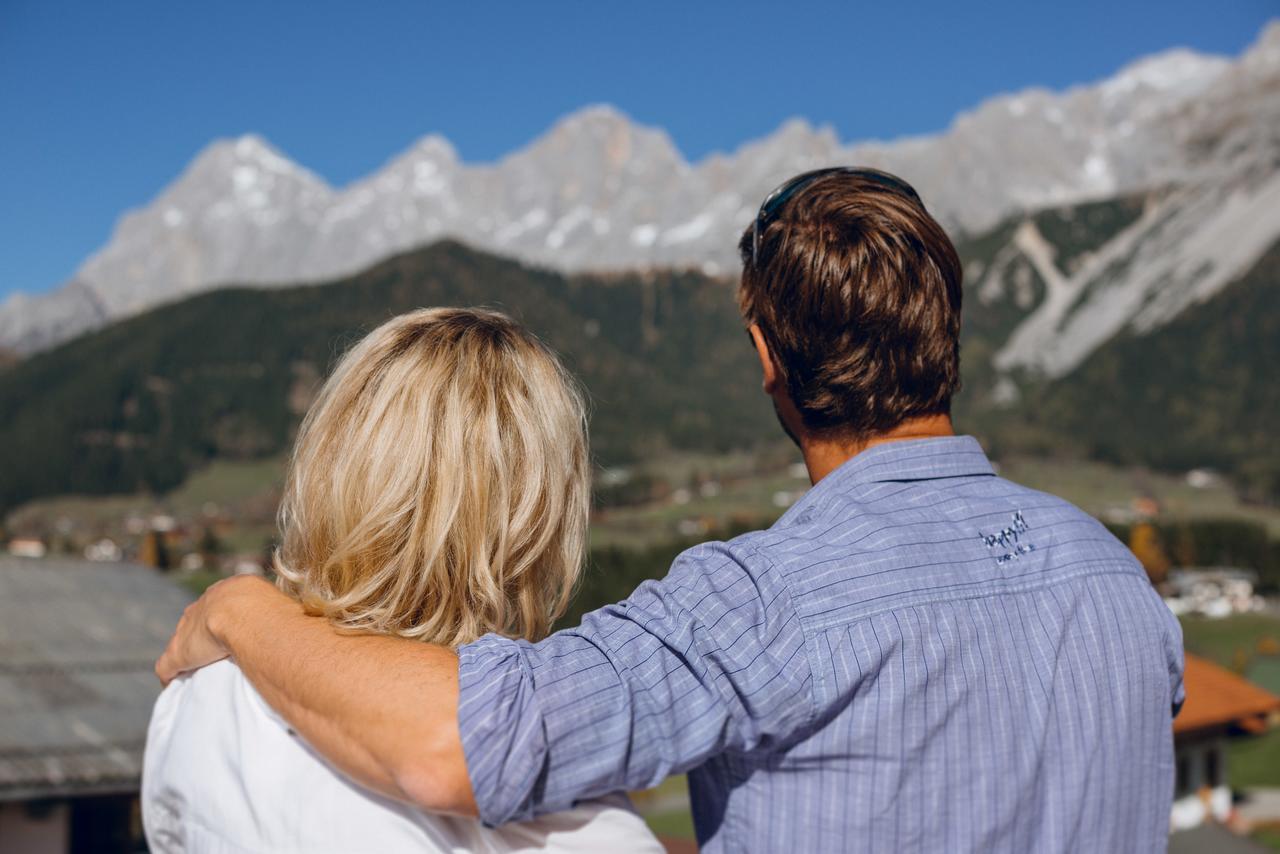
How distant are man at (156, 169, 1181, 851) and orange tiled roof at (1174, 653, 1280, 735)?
28.4m

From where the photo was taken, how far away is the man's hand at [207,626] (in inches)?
81.5

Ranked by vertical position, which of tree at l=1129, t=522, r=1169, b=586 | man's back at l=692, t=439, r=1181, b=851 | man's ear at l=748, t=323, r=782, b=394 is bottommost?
tree at l=1129, t=522, r=1169, b=586

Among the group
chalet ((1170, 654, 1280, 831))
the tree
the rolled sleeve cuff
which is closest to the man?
the rolled sleeve cuff

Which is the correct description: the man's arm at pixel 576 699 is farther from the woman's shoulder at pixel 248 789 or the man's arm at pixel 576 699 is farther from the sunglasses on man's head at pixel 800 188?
the sunglasses on man's head at pixel 800 188

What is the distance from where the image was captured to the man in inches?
65.2

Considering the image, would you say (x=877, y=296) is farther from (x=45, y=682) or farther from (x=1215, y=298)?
(x=1215, y=298)

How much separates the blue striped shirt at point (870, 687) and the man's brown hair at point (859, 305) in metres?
0.11

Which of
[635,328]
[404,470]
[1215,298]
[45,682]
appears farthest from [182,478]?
[404,470]

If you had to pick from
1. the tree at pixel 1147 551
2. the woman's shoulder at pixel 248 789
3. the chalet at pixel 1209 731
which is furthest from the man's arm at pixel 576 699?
the chalet at pixel 1209 731

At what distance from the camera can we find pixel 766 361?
84.4 inches

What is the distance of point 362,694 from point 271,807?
331 millimetres

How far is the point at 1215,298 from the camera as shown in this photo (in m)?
149

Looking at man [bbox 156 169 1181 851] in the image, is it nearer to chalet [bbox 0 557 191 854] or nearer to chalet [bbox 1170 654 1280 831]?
chalet [bbox 0 557 191 854]

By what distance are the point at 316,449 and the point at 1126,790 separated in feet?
4.96
